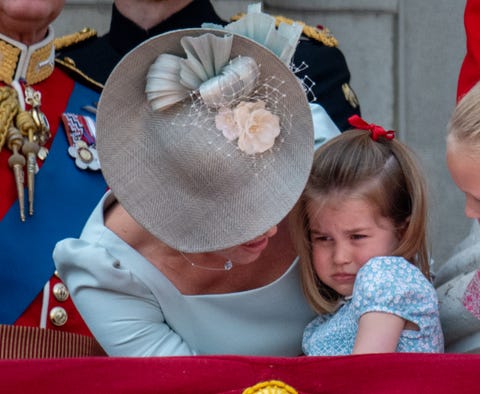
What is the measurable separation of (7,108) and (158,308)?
1.91 ft

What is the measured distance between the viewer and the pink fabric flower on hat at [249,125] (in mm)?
2008

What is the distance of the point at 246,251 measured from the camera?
2143 millimetres

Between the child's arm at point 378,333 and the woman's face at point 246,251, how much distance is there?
20 cm

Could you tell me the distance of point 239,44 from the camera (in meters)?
1.99

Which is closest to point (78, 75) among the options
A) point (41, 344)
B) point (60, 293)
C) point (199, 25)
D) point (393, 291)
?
point (199, 25)

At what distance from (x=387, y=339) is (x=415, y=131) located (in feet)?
5.35

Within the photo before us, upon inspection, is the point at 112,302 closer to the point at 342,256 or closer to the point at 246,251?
the point at 246,251

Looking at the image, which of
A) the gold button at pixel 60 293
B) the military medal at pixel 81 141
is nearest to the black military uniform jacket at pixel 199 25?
the military medal at pixel 81 141

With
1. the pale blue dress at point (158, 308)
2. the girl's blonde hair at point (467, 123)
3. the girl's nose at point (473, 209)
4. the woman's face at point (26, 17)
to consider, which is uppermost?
the girl's blonde hair at point (467, 123)

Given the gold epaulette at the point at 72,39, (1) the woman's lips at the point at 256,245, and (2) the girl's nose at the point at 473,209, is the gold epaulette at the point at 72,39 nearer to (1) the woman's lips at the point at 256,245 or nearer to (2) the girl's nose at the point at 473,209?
(1) the woman's lips at the point at 256,245

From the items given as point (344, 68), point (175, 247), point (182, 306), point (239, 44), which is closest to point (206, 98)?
point (239, 44)

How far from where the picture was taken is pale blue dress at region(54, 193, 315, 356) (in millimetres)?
2154

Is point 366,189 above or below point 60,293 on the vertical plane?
above

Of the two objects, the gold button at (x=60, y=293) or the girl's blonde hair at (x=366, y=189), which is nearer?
the girl's blonde hair at (x=366, y=189)
